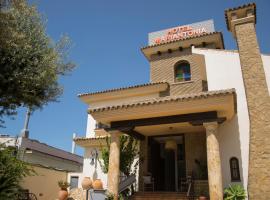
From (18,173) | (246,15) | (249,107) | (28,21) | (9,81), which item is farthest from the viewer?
Result: (246,15)

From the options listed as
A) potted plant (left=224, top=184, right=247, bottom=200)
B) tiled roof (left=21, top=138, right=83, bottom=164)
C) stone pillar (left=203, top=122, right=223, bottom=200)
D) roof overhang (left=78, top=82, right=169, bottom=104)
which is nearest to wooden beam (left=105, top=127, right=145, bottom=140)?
roof overhang (left=78, top=82, right=169, bottom=104)

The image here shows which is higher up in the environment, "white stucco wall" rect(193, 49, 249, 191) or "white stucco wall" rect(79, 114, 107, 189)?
"white stucco wall" rect(193, 49, 249, 191)

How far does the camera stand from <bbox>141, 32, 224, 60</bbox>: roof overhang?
17.1m

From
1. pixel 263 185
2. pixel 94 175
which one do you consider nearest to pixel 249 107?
pixel 263 185

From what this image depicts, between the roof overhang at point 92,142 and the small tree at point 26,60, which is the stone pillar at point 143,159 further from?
the small tree at point 26,60

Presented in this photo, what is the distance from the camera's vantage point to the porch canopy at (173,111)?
35.4 ft

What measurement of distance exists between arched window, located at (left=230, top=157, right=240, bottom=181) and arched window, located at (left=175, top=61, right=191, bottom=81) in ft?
20.9

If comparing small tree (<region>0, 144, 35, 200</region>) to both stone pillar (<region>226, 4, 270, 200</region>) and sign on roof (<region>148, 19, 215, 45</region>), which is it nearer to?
stone pillar (<region>226, 4, 270, 200</region>)

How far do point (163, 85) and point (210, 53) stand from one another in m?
3.45

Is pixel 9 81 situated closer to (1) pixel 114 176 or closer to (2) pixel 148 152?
(1) pixel 114 176

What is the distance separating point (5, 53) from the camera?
398 inches

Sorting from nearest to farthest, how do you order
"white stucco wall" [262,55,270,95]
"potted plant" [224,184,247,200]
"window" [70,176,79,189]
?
"potted plant" [224,184,247,200] → "white stucco wall" [262,55,270,95] → "window" [70,176,79,189]

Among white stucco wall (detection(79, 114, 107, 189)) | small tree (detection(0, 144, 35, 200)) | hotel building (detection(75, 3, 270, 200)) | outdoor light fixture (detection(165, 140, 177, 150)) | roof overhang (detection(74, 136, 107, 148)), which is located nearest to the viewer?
small tree (detection(0, 144, 35, 200))

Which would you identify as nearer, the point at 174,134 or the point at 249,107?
the point at 249,107
